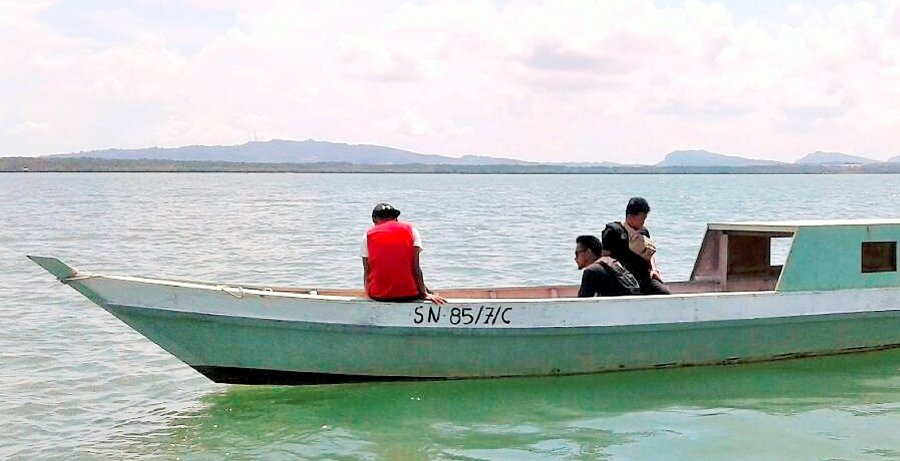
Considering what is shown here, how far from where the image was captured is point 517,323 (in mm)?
10984

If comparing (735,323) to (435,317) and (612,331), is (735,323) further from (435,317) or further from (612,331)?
(435,317)

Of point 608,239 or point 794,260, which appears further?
point 794,260

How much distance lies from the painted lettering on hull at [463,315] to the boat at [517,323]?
1 cm

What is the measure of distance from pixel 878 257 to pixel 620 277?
3820 mm

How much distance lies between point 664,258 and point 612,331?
1940cm

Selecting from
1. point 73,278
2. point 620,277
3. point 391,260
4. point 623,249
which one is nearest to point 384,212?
point 391,260

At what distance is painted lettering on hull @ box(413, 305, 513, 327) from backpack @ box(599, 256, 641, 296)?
1266 millimetres

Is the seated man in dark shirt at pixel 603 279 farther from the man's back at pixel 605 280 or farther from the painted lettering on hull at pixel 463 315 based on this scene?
the painted lettering on hull at pixel 463 315

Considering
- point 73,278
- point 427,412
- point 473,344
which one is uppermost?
point 73,278

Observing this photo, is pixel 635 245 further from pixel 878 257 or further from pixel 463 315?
pixel 878 257

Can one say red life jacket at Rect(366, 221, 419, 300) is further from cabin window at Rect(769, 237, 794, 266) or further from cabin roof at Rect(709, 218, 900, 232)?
cabin window at Rect(769, 237, 794, 266)

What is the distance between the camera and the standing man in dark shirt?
1154cm

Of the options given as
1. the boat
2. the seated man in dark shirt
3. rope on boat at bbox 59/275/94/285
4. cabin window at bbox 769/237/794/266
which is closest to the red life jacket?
the boat

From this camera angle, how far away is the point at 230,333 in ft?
34.8
